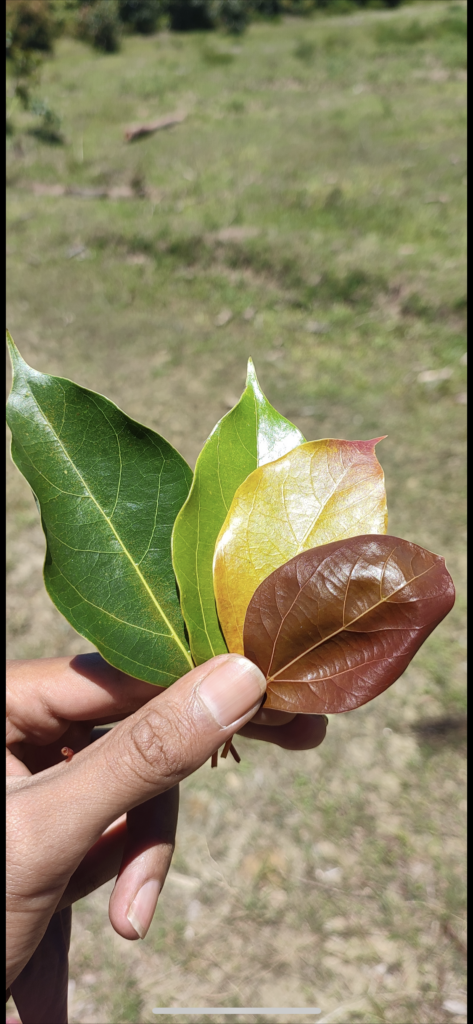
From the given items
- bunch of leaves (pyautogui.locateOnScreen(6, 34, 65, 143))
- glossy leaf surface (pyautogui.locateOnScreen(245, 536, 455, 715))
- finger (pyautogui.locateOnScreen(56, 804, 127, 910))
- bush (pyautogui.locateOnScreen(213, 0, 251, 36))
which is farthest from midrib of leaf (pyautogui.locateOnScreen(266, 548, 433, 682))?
bush (pyautogui.locateOnScreen(213, 0, 251, 36))

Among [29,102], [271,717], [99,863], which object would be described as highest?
[29,102]

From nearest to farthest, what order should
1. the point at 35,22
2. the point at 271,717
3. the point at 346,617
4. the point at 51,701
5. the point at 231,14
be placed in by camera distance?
the point at 346,617 < the point at 271,717 < the point at 51,701 < the point at 35,22 < the point at 231,14

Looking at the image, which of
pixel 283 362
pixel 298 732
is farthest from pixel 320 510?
pixel 283 362

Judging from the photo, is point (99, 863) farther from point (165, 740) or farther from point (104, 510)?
point (104, 510)

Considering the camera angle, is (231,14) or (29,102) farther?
(231,14)

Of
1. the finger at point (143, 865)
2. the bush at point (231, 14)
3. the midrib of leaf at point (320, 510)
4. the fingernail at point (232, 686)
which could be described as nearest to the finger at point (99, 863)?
the finger at point (143, 865)

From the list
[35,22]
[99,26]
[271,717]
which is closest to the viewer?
[271,717]

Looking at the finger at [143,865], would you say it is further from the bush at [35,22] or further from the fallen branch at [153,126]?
the bush at [35,22]
